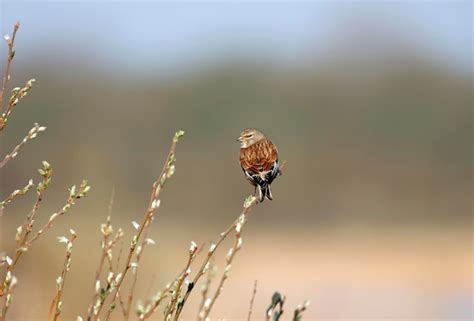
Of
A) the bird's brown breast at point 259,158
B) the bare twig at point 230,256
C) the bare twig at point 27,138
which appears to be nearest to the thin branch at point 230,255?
the bare twig at point 230,256

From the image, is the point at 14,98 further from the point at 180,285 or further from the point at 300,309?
the point at 300,309

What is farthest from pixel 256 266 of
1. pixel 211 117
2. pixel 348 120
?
pixel 348 120

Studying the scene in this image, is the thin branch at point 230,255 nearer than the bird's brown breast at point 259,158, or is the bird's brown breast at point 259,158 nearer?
the thin branch at point 230,255

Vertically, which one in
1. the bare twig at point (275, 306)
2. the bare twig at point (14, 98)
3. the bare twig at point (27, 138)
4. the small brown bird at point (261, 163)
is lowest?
the bare twig at point (275, 306)

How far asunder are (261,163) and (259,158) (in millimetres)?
59

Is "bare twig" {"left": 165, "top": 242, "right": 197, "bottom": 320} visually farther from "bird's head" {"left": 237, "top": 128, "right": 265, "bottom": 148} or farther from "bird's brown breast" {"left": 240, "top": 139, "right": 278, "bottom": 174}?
"bird's head" {"left": 237, "top": 128, "right": 265, "bottom": 148}

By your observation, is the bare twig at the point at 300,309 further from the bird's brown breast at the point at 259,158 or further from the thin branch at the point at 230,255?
the bird's brown breast at the point at 259,158

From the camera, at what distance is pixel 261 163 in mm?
4188

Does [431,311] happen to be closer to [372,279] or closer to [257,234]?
[372,279]

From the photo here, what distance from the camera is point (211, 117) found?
31109 mm

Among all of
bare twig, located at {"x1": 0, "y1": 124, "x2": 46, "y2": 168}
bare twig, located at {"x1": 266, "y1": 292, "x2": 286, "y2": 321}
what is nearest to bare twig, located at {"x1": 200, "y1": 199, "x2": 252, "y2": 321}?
bare twig, located at {"x1": 266, "y1": 292, "x2": 286, "y2": 321}

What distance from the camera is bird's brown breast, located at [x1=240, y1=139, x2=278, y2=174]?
13.6 ft

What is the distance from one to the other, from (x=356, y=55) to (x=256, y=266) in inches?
633

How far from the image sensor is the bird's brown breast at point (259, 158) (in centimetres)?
415
